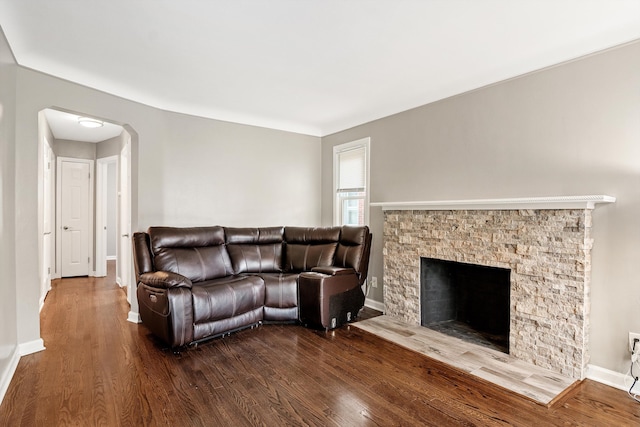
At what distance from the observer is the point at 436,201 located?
3436 mm

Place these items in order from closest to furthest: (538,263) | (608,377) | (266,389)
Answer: (266,389) < (608,377) < (538,263)

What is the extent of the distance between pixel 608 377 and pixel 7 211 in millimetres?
4608

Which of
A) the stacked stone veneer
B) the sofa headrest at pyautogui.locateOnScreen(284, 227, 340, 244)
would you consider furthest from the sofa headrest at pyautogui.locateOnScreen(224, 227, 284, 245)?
the stacked stone veneer

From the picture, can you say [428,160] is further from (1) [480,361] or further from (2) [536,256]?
(1) [480,361]

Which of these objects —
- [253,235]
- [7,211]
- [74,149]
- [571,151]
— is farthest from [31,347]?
[571,151]

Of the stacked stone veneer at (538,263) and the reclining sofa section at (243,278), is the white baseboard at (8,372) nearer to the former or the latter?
the reclining sofa section at (243,278)

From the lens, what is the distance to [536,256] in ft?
8.84

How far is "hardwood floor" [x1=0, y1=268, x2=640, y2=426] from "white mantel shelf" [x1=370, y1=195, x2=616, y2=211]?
1314 millimetres

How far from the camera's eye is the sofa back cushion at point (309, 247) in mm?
4137

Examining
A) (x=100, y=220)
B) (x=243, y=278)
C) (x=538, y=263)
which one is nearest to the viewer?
(x=538, y=263)

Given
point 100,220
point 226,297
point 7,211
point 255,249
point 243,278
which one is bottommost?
point 226,297

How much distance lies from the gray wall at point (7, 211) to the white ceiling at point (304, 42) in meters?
0.29

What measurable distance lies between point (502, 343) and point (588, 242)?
1.23 metres

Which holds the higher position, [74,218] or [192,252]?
[74,218]
